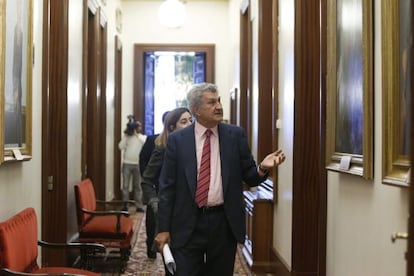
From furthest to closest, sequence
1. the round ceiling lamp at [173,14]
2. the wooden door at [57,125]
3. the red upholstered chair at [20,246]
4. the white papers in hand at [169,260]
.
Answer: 1. the round ceiling lamp at [173,14]
2. the wooden door at [57,125]
3. the red upholstered chair at [20,246]
4. the white papers in hand at [169,260]

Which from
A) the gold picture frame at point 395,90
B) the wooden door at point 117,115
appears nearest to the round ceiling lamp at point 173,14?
the wooden door at point 117,115

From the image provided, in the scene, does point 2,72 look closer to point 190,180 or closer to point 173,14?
point 190,180

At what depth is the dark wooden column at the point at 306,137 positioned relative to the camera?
4.57 m

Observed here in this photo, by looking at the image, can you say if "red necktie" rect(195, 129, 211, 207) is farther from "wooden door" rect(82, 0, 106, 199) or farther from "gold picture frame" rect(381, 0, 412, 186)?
"wooden door" rect(82, 0, 106, 199)

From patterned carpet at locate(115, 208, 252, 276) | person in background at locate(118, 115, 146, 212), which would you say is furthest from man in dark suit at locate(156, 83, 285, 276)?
person in background at locate(118, 115, 146, 212)

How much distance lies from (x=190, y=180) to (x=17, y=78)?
1352mm

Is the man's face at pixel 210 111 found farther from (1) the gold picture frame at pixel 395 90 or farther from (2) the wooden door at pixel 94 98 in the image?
(2) the wooden door at pixel 94 98

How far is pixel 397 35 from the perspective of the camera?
246 cm

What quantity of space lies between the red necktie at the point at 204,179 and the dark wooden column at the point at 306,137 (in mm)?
1472

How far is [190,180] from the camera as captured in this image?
3.26 metres

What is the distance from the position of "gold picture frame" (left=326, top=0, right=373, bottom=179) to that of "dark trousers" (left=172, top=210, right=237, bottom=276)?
74 centimetres

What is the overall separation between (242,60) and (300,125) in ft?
12.4

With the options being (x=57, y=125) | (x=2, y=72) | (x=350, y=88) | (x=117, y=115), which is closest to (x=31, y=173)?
(x=57, y=125)

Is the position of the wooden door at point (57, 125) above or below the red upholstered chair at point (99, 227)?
above
